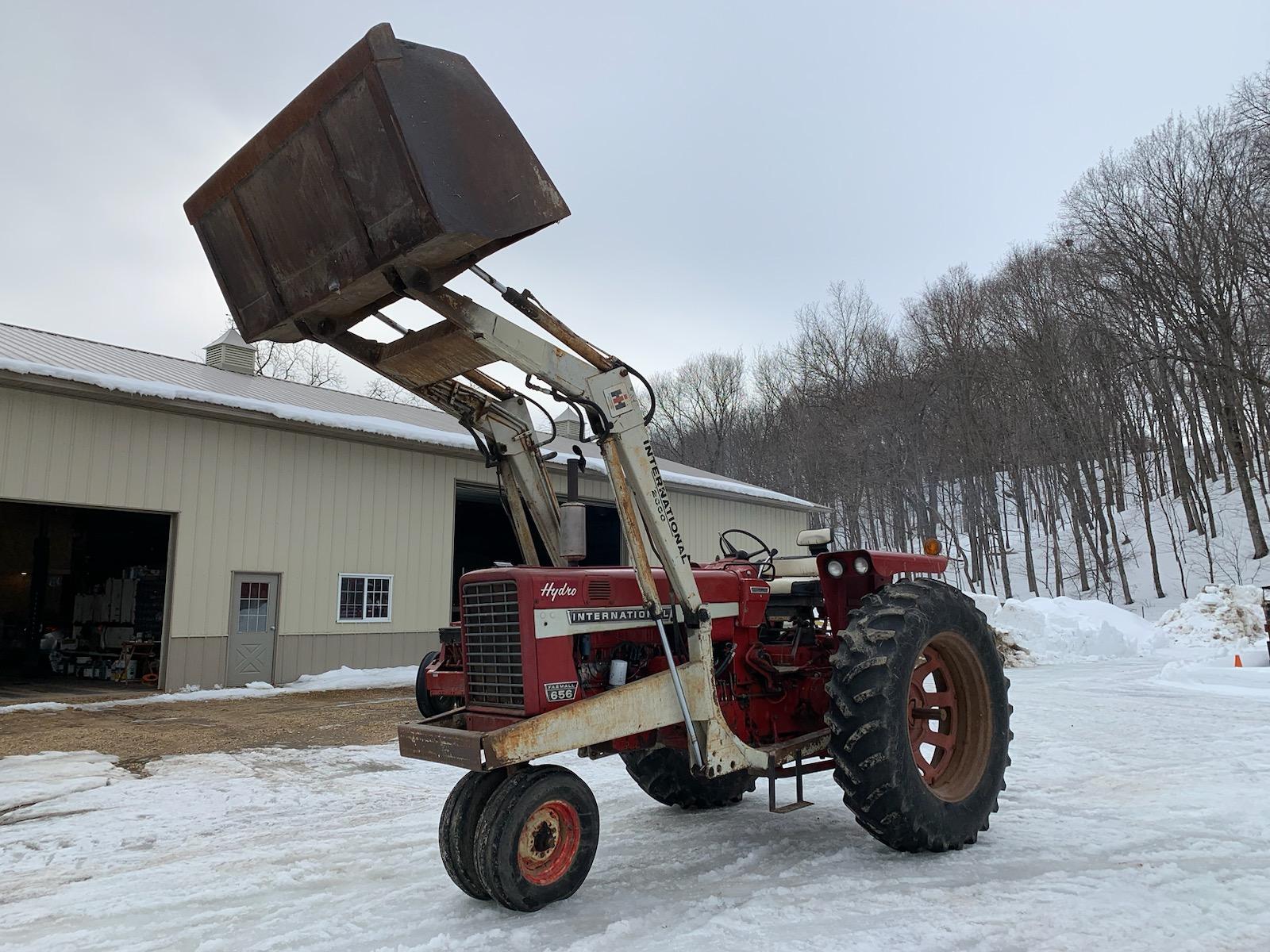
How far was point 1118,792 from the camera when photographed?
5.86 m

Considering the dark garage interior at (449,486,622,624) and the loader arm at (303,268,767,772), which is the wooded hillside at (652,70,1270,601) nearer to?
the dark garage interior at (449,486,622,624)

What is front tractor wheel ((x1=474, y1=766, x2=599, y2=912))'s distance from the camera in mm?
3596

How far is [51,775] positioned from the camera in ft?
23.2

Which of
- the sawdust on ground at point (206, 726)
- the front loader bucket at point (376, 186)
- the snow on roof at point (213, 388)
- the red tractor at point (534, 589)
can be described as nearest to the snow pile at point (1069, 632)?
the snow on roof at point (213, 388)

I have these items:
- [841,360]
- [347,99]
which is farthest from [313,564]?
[841,360]

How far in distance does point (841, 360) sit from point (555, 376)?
1430 inches

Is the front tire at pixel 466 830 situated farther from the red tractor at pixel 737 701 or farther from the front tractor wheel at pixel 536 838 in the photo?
the front tractor wheel at pixel 536 838

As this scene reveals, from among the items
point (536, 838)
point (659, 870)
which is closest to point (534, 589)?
point (536, 838)

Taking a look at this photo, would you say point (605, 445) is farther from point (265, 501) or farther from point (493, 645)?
point (265, 501)

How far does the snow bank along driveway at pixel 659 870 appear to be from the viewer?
351cm

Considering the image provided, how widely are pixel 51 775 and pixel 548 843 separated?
211 inches

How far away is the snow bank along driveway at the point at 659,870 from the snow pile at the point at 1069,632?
30.1 feet

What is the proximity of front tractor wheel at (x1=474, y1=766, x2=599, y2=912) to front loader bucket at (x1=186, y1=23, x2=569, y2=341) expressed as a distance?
2.12 metres

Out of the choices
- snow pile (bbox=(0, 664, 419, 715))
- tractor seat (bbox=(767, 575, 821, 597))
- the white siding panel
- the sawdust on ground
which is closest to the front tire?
tractor seat (bbox=(767, 575, 821, 597))
